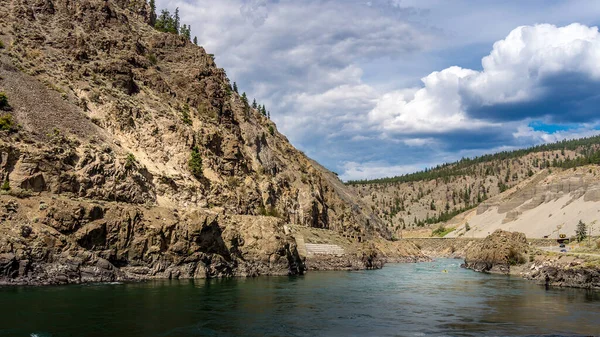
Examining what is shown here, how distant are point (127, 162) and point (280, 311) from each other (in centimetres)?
3459

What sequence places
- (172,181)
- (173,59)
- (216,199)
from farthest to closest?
(173,59) → (216,199) → (172,181)

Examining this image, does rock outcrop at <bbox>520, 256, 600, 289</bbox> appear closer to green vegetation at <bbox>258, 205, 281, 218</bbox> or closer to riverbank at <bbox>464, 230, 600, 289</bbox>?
riverbank at <bbox>464, 230, 600, 289</bbox>

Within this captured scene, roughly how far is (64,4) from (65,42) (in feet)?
34.6

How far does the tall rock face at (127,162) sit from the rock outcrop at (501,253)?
31.1 m

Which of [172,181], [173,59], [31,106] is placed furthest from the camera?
[173,59]

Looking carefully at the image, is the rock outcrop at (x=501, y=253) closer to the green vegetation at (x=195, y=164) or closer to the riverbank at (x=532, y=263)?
the riverbank at (x=532, y=263)

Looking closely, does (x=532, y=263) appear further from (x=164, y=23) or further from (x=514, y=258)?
(x=164, y=23)

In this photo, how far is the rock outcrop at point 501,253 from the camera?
79.6 meters

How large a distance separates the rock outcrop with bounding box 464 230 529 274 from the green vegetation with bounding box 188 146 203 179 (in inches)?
1916

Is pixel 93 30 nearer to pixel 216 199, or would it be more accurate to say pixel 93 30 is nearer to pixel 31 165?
pixel 216 199

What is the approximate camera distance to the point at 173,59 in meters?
94.9

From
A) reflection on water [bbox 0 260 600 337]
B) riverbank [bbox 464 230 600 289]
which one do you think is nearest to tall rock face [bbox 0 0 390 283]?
reflection on water [bbox 0 260 600 337]

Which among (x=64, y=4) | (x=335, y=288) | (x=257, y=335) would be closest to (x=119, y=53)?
(x=64, y=4)


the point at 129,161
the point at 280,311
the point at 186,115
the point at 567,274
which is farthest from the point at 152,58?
the point at 567,274
